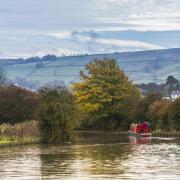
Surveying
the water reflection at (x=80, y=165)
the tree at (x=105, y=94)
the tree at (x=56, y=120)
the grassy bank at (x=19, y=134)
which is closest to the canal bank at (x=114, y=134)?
the tree at (x=105, y=94)

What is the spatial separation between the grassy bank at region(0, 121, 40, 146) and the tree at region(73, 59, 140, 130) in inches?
1292

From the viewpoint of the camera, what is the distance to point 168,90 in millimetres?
195125

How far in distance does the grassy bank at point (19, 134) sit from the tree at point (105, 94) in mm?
32815

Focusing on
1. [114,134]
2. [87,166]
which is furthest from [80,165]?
[114,134]

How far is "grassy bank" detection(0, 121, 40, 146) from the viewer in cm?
6316

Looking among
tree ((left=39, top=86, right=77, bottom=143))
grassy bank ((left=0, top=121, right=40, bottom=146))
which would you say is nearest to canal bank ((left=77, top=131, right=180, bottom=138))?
tree ((left=39, top=86, right=77, bottom=143))

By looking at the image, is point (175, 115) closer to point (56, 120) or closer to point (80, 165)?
point (56, 120)

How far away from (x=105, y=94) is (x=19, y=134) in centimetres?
3680

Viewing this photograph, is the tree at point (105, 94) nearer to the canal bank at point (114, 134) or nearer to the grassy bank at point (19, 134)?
the canal bank at point (114, 134)

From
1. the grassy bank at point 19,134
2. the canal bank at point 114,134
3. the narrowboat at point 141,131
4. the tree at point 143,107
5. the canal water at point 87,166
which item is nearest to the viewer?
the canal water at point 87,166

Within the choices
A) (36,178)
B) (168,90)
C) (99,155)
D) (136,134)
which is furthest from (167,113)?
(168,90)

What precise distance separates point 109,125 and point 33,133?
35640 millimetres

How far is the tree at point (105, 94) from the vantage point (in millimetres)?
100688

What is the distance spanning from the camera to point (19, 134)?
214 ft
